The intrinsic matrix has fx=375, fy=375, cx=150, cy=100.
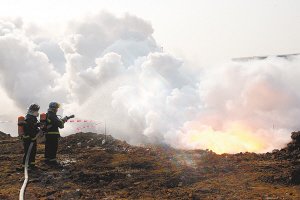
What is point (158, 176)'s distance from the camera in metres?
11.2

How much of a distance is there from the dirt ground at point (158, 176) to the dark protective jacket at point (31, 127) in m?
1.16

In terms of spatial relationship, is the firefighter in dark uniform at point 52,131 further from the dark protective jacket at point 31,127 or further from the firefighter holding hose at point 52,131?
the dark protective jacket at point 31,127

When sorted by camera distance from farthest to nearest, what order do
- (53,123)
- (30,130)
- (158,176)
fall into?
(53,123)
(30,130)
(158,176)

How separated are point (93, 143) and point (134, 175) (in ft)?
22.1

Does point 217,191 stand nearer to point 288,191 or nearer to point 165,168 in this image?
point 288,191

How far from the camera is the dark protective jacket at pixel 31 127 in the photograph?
12703 millimetres

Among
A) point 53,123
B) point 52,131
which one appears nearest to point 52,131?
point 52,131

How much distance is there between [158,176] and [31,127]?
478 centimetres

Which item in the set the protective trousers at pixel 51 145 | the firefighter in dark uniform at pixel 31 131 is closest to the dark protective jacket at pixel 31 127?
the firefighter in dark uniform at pixel 31 131

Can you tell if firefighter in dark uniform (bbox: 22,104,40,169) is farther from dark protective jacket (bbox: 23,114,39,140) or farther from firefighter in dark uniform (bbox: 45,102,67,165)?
firefighter in dark uniform (bbox: 45,102,67,165)

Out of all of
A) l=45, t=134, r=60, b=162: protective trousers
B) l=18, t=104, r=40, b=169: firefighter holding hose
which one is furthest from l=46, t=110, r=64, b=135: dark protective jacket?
l=18, t=104, r=40, b=169: firefighter holding hose

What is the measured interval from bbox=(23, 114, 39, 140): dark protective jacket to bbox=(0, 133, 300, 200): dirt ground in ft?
3.79

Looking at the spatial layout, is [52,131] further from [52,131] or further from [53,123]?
[53,123]

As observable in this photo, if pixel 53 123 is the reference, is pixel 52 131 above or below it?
below
